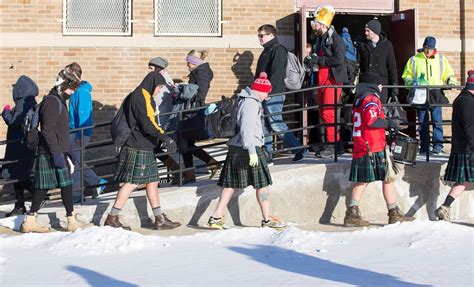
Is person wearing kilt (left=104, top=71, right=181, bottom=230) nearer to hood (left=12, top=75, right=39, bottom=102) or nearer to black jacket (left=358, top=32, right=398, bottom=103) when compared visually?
hood (left=12, top=75, right=39, bottom=102)

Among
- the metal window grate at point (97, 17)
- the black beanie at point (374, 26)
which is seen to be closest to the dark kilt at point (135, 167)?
the black beanie at point (374, 26)

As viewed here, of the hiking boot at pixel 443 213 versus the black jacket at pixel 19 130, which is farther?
the black jacket at pixel 19 130

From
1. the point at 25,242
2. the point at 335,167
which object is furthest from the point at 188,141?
the point at 25,242

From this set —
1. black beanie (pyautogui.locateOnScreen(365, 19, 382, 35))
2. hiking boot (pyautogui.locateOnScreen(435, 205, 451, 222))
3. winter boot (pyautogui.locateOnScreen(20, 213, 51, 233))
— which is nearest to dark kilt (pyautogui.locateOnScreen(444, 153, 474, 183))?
hiking boot (pyautogui.locateOnScreen(435, 205, 451, 222))

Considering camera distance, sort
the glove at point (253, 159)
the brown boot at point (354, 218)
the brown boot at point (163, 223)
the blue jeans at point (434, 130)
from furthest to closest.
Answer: the blue jeans at point (434, 130) → the brown boot at point (354, 218) → the brown boot at point (163, 223) → the glove at point (253, 159)

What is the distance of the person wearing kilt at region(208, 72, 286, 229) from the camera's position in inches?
371

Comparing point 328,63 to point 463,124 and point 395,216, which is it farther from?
point 395,216

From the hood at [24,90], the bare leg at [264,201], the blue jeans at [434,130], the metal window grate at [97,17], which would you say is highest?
the metal window grate at [97,17]

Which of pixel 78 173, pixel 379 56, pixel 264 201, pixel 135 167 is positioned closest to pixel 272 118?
pixel 264 201

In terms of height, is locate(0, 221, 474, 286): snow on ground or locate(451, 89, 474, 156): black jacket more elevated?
locate(451, 89, 474, 156): black jacket

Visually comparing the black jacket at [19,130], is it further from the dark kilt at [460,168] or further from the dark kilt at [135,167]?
the dark kilt at [460,168]

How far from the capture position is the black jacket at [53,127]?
9344mm

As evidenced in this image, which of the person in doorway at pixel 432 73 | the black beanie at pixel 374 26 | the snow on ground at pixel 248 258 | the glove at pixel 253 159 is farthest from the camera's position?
the person in doorway at pixel 432 73

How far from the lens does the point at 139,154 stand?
956 centimetres
